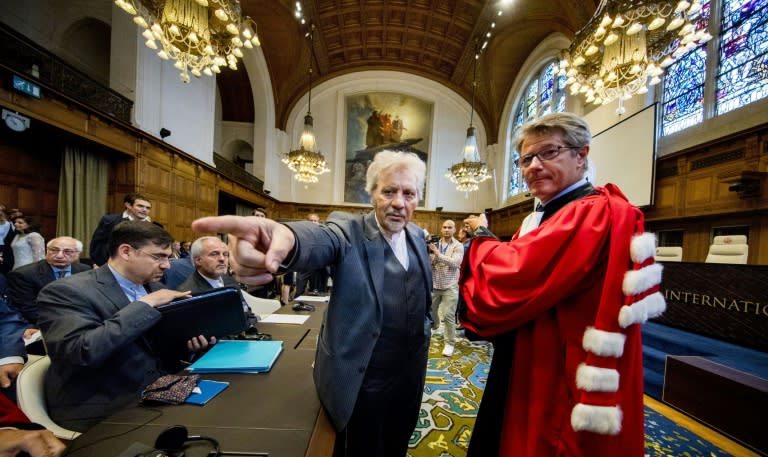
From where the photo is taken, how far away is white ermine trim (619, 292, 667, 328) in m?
0.86

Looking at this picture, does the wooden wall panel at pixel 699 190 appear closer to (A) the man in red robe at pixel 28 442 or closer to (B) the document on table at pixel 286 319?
(B) the document on table at pixel 286 319

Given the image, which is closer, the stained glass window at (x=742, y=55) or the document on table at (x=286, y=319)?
the document on table at (x=286, y=319)

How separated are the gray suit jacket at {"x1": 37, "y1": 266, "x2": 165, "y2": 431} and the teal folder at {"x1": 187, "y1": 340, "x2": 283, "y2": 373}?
281 millimetres

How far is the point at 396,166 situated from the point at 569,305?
0.86 metres

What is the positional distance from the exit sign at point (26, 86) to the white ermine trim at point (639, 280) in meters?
7.21

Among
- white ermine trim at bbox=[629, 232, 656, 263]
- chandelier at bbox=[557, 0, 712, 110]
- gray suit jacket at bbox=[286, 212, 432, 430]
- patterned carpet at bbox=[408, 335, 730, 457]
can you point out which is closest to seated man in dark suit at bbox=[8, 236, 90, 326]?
gray suit jacket at bbox=[286, 212, 432, 430]

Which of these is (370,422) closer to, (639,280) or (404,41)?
(639,280)

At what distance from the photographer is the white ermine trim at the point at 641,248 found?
87cm

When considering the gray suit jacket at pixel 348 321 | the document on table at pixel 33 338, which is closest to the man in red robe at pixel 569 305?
the gray suit jacket at pixel 348 321

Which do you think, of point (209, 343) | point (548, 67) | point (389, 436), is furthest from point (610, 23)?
point (548, 67)

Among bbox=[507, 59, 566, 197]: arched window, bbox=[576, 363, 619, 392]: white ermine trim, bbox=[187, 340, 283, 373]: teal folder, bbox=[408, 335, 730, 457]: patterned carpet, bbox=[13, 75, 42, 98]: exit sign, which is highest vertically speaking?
bbox=[507, 59, 566, 197]: arched window

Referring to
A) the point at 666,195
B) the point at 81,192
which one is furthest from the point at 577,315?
the point at 81,192

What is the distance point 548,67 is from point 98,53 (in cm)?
1404

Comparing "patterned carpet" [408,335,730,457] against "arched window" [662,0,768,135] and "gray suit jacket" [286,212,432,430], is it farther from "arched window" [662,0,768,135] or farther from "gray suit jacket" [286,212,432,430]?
"arched window" [662,0,768,135]
